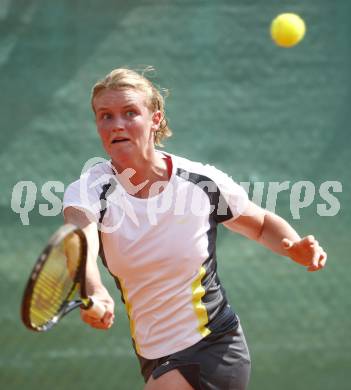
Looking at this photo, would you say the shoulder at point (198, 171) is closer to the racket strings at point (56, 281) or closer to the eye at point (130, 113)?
the eye at point (130, 113)

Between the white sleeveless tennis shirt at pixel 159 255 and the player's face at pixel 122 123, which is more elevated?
the player's face at pixel 122 123

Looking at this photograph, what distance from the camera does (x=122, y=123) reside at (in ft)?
8.68

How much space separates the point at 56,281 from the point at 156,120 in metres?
0.79

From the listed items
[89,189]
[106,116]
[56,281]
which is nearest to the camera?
[56,281]

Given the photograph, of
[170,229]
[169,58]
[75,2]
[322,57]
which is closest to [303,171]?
[322,57]

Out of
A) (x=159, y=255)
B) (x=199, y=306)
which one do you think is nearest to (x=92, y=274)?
(x=159, y=255)

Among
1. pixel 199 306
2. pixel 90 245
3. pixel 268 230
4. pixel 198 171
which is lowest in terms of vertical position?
pixel 199 306

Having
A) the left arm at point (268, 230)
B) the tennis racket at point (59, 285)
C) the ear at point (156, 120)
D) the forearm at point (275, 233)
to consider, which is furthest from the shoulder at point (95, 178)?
the forearm at point (275, 233)

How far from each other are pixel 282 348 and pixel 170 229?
1771mm

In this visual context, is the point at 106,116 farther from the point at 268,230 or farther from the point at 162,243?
the point at 268,230

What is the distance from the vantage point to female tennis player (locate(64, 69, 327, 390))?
8.52 ft

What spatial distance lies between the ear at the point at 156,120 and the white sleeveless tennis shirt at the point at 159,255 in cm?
21

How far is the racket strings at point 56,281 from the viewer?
221 centimetres

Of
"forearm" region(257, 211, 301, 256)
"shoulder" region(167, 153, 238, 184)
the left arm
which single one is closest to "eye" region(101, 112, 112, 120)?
"shoulder" region(167, 153, 238, 184)
